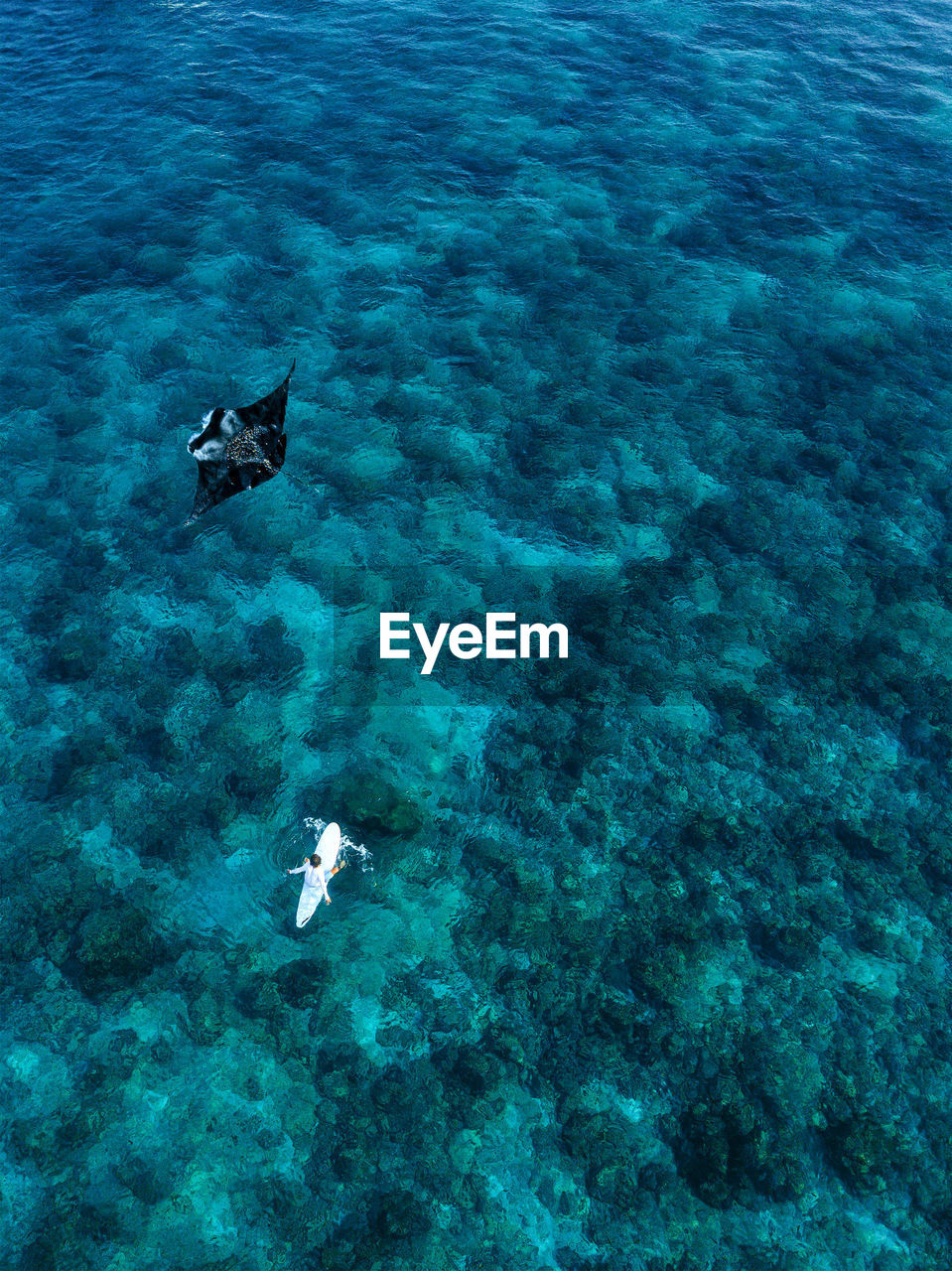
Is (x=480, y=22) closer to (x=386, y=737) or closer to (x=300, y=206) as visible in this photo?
(x=300, y=206)

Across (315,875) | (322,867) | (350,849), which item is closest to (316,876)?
(315,875)

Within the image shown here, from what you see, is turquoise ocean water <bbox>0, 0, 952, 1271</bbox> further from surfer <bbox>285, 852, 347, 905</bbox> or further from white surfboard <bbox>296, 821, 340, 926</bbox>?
surfer <bbox>285, 852, 347, 905</bbox>

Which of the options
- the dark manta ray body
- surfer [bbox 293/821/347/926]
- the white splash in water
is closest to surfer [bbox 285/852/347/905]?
surfer [bbox 293/821/347/926]

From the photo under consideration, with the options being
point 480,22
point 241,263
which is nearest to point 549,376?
point 241,263

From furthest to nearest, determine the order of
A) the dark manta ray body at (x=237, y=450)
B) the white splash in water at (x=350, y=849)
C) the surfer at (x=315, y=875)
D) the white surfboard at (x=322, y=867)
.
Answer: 1. the dark manta ray body at (x=237, y=450)
2. the white splash in water at (x=350, y=849)
3. the white surfboard at (x=322, y=867)
4. the surfer at (x=315, y=875)

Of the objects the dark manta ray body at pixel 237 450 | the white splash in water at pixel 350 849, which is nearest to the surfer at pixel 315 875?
the white splash in water at pixel 350 849

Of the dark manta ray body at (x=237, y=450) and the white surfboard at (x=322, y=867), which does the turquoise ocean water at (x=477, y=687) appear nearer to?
the white surfboard at (x=322, y=867)

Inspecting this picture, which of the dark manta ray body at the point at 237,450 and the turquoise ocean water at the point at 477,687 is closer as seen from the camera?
the turquoise ocean water at the point at 477,687
